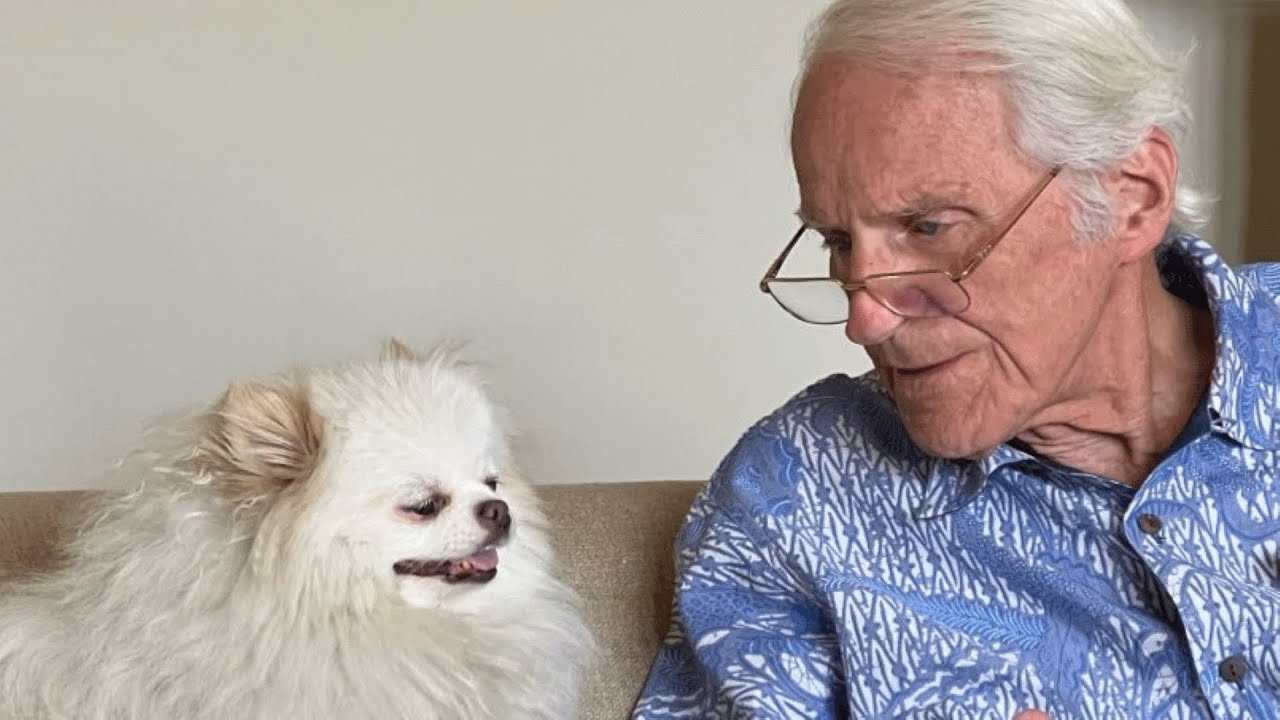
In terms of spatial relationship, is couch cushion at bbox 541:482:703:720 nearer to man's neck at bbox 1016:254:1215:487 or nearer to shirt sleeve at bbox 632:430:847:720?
shirt sleeve at bbox 632:430:847:720

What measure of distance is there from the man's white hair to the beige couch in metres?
0.56

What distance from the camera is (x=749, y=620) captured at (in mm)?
1504

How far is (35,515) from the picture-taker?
1650 millimetres

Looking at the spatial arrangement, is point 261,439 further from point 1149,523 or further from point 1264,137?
point 1264,137

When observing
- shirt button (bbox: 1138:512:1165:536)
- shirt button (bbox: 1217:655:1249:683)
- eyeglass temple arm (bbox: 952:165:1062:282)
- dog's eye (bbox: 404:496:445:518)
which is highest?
eyeglass temple arm (bbox: 952:165:1062:282)

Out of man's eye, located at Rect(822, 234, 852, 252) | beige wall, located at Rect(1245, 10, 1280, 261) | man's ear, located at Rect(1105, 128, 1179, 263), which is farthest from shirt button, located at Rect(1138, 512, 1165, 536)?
beige wall, located at Rect(1245, 10, 1280, 261)

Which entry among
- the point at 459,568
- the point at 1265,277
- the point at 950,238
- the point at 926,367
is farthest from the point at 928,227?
the point at 459,568

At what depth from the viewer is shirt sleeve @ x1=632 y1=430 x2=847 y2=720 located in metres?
1.46

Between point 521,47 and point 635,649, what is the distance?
990 millimetres

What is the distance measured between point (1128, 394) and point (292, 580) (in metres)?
0.76

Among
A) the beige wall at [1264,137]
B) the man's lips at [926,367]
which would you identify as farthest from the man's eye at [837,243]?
the beige wall at [1264,137]

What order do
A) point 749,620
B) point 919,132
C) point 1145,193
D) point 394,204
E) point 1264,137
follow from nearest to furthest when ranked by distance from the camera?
point 919,132 → point 1145,193 → point 749,620 → point 394,204 → point 1264,137

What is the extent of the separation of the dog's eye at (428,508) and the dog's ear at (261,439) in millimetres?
95

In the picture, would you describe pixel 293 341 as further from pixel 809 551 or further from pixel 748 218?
pixel 809 551
